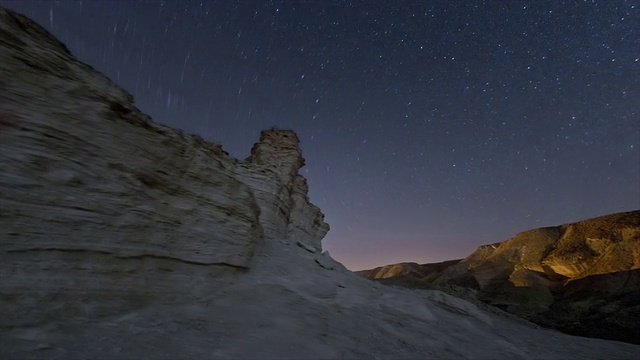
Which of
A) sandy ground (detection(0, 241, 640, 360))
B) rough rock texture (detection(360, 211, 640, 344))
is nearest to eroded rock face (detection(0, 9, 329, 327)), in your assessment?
sandy ground (detection(0, 241, 640, 360))

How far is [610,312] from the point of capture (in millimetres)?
28688

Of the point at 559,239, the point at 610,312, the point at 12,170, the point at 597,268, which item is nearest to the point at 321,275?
the point at 12,170

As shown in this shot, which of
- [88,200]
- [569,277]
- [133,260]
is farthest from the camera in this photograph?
[569,277]

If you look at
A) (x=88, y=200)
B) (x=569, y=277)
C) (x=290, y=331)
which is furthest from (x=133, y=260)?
(x=569, y=277)

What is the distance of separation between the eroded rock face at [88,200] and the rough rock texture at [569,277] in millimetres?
35290

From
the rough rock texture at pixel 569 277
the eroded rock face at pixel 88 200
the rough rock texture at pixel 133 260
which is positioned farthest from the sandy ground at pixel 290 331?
the rough rock texture at pixel 569 277

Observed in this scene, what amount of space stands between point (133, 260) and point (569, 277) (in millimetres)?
57186

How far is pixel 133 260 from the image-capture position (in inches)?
213

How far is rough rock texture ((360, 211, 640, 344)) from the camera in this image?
2931cm

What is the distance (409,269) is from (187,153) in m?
65.9

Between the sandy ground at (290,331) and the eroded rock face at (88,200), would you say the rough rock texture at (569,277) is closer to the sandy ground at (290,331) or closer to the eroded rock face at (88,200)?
the sandy ground at (290,331)

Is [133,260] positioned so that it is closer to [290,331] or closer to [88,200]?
[88,200]

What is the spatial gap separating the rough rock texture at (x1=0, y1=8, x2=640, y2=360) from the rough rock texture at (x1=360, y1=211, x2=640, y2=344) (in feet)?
95.6

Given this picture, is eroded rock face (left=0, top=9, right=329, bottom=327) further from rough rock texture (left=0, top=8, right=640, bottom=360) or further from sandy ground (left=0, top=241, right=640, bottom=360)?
sandy ground (left=0, top=241, right=640, bottom=360)
